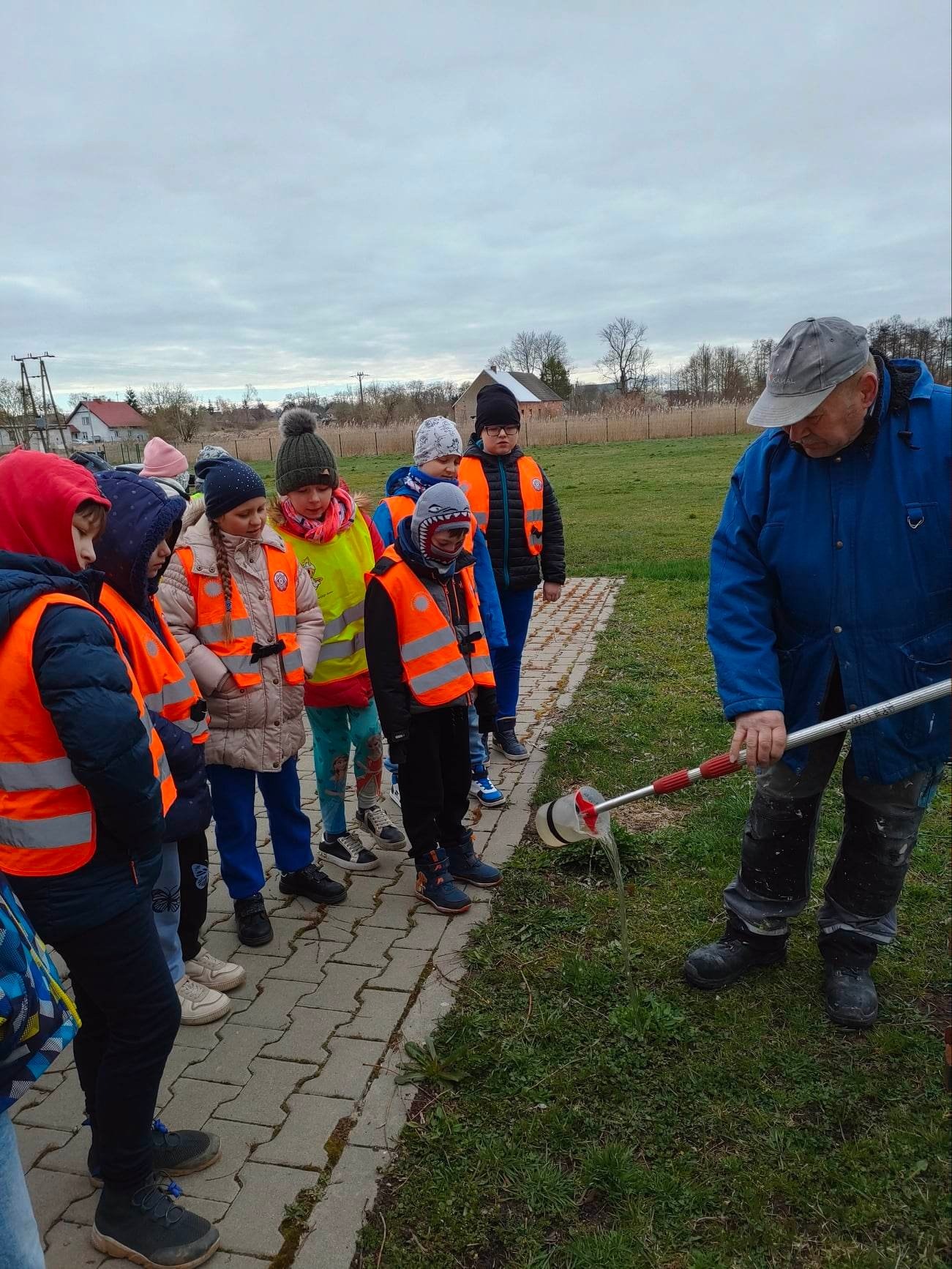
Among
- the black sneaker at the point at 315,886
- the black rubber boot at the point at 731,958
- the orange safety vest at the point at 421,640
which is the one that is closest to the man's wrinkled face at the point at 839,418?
the orange safety vest at the point at 421,640

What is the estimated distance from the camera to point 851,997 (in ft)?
9.77

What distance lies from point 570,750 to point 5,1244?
13.4 ft

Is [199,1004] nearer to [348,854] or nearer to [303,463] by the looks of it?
[348,854]

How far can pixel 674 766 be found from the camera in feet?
16.7

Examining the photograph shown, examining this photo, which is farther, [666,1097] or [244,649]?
[244,649]

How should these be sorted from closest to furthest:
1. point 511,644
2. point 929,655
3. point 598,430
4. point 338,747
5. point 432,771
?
point 929,655 → point 432,771 → point 338,747 → point 511,644 → point 598,430

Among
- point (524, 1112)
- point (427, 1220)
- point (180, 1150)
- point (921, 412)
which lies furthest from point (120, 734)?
point (921, 412)

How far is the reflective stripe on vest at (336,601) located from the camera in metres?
3.97

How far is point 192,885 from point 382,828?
5.11 ft

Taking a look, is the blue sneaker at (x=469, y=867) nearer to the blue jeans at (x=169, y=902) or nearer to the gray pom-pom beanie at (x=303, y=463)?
the blue jeans at (x=169, y=902)

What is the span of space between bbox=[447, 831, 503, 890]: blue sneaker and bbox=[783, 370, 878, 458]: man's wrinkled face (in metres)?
2.35

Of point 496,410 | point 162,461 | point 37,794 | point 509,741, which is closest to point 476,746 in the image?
point 509,741

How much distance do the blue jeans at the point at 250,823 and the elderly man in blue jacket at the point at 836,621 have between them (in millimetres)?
1740

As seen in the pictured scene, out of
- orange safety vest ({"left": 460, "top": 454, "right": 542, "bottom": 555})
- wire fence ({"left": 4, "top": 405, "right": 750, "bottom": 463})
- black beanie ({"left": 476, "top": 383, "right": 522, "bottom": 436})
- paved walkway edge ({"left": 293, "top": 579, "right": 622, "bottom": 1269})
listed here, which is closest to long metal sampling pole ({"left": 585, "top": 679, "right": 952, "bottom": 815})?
paved walkway edge ({"left": 293, "top": 579, "right": 622, "bottom": 1269})
